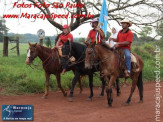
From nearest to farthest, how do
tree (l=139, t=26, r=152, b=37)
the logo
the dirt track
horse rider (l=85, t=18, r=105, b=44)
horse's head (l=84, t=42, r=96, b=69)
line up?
the logo → the dirt track → horse's head (l=84, t=42, r=96, b=69) → horse rider (l=85, t=18, r=105, b=44) → tree (l=139, t=26, r=152, b=37)

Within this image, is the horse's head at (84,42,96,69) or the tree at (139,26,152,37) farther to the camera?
the tree at (139,26,152,37)

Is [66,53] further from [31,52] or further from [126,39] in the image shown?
[126,39]

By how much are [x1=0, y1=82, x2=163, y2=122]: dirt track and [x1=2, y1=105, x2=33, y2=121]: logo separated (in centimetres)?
19

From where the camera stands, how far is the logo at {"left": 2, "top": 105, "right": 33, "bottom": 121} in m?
6.13

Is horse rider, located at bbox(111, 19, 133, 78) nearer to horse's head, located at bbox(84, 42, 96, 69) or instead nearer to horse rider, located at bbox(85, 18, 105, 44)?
horse rider, located at bbox(85, 18, 105, 44)

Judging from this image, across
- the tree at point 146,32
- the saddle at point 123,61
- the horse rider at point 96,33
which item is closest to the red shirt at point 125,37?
the saddle at point 123,61

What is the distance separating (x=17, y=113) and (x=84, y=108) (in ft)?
6.89

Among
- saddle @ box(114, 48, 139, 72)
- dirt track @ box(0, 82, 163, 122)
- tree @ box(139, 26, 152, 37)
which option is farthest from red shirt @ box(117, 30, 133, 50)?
tree @ box(139, 26, 152, 37)

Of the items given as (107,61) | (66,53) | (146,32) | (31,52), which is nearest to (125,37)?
(107,61)

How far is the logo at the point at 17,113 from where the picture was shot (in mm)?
6133

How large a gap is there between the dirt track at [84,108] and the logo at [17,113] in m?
0.19

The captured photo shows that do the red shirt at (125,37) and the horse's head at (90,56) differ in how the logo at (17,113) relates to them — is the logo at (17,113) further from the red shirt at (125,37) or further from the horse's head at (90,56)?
the red shirt at (125,37)

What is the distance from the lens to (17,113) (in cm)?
645

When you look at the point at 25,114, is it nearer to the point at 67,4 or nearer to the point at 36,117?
the point at 36,117
